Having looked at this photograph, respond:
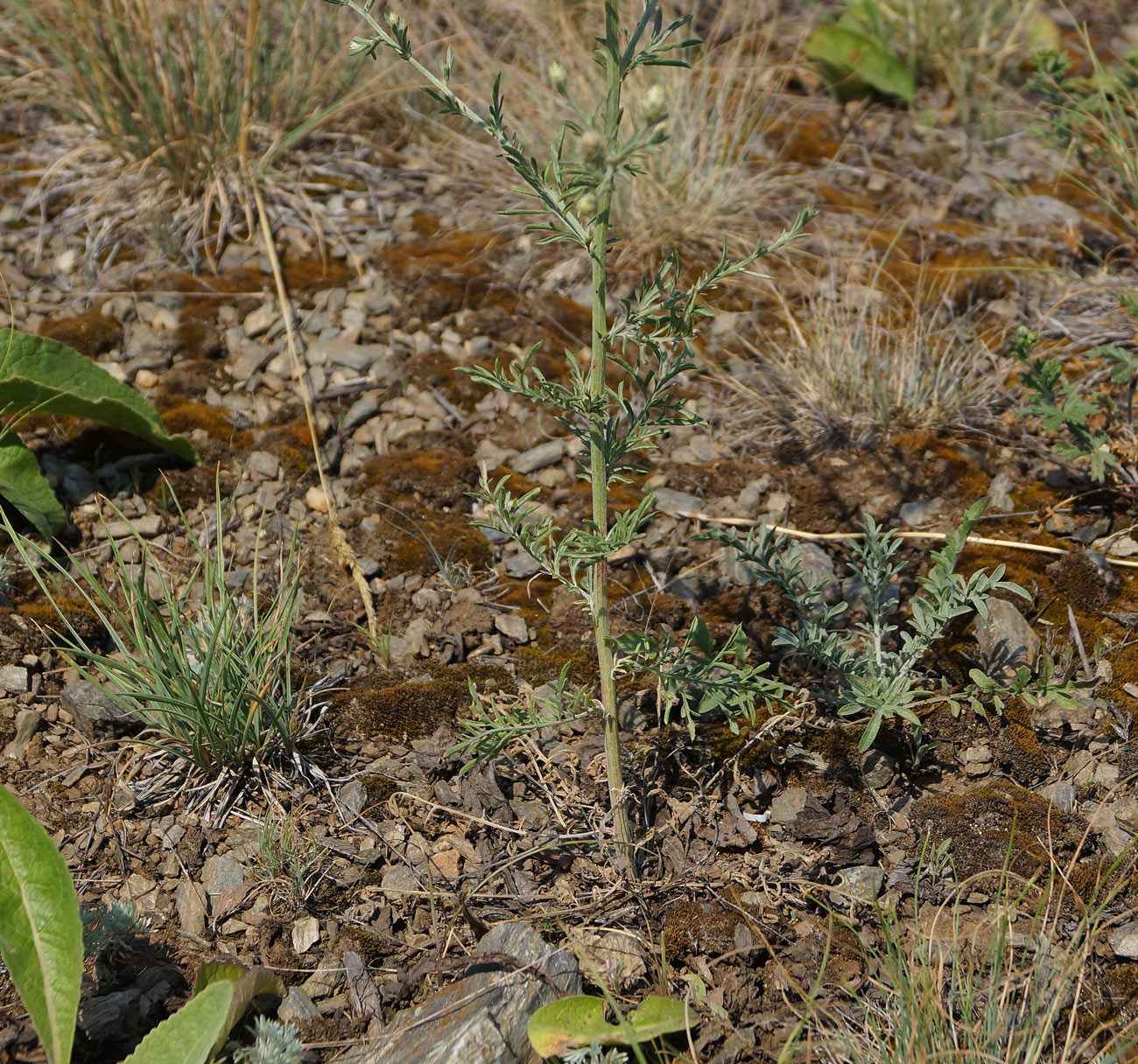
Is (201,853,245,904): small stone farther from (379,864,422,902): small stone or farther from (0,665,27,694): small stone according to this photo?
(0,665,27,694): small stone

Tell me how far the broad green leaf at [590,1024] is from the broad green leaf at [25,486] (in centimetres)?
186

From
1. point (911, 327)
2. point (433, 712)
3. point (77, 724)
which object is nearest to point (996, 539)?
point (911, 327)

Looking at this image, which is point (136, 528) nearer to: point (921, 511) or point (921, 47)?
point (921, 511)

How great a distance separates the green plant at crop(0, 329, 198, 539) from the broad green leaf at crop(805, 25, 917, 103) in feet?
11.7

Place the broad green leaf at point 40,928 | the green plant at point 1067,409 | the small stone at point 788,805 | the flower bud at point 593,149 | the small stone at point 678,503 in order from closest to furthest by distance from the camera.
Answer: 1. the flower bud at point 593,149
2. the broad green leaf at point 40,928
3. the small stone at point 788,805
4. the green plant at point 1067,409
5. the small stone at point 678,503

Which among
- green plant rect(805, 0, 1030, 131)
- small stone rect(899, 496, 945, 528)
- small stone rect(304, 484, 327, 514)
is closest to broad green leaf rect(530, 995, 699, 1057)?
small stone rect(899, 496, 945, 528)

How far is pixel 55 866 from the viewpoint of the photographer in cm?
Answer: 185

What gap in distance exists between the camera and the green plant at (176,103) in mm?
4039

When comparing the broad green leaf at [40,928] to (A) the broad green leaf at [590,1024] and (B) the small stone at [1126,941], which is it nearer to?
(A) the broad green leaf at [590,1024]

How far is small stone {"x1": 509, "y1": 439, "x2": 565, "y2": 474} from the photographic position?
A: 326 centimetres

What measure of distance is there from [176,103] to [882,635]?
11.4 feet

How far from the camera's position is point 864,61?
4.80 m

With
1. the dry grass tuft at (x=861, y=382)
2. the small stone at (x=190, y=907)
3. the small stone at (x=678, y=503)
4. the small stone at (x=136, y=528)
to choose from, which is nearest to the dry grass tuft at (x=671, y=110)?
the dry grass tuft at (x=861, y=382)

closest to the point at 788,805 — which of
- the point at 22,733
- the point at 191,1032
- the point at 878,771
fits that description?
the point at 878,771
